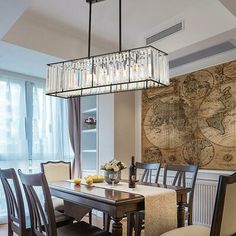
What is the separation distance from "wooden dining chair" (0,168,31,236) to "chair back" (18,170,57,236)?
0.14 meters

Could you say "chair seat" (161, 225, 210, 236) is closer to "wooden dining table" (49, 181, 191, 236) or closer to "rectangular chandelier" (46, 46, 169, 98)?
"wooden dining table" (49, 181, 191, 236)

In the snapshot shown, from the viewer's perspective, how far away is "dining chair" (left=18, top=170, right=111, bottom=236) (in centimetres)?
197

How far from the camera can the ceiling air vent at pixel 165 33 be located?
3378 millimetres

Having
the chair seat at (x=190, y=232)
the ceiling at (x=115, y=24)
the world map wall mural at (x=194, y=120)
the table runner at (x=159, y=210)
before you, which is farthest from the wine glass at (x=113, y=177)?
the ceiling at (x=115, y=24)

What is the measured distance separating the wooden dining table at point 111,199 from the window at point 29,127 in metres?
1.79

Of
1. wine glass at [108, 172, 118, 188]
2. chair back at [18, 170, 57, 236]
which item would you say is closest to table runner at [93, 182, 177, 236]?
wine glass at [108, 172, 118, 188]

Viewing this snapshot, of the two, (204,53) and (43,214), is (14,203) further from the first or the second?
(204,53)

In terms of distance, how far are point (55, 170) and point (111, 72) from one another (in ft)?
5.73

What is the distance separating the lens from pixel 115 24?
364 centimetres

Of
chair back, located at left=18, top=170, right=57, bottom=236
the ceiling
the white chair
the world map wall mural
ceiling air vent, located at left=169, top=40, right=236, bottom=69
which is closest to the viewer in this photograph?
chair back, located at left=18, top=170, right=57, bottom=236

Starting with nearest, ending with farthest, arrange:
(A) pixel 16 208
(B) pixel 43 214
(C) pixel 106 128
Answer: (B) pixel 43 214, (A) pixel 16 208, (C) pixel 106 128

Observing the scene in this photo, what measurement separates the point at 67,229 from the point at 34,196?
45 centimetres

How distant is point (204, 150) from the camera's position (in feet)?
11.9

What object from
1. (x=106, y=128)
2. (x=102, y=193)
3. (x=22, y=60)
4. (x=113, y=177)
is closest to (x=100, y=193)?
(x=102, y=193)
